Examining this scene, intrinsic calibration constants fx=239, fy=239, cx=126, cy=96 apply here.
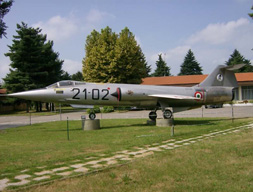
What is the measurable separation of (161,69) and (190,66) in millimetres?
10892

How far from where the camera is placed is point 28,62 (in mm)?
40844

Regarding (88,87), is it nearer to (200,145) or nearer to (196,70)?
(200,145)

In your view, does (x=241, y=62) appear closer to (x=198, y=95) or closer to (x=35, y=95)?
(x=198, y=95)

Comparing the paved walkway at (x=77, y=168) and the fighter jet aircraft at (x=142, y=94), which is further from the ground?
the fighter jet aircraft at (x=142, y=94)

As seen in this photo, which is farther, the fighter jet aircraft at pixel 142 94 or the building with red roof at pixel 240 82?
the building with red roof at pixel 240 82

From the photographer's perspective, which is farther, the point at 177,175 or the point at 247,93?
the point at 247,93

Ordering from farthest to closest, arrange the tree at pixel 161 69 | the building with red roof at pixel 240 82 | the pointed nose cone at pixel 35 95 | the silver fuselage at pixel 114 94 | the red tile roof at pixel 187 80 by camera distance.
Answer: the tree at pixel 161 69 < the red tile roof at pixel 187 80 < the building with red roof at pixel 240 82 < the silver fuselage at pixel 114 94 < the pointed nose cone at pixel 35 95

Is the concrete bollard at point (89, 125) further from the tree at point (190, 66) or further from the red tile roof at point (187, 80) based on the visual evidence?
the tree at point (190, 66)

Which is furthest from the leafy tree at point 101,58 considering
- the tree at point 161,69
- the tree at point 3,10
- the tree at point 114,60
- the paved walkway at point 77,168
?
the tree at point 161,69

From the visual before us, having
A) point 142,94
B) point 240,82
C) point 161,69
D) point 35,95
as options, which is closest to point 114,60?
point 142,94

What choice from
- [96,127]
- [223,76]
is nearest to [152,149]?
[96,127]

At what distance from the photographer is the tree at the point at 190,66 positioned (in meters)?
90.2

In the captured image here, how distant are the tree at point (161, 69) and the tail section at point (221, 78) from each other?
69.4 meters

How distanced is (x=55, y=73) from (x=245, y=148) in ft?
134
